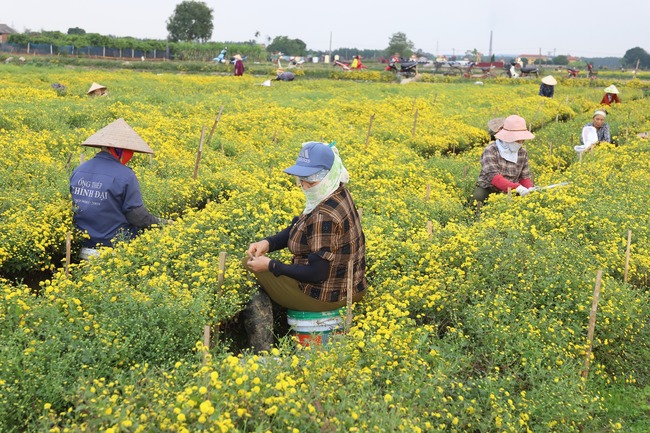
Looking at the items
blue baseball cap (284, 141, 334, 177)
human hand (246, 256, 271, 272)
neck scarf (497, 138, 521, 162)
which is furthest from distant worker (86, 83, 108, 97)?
blue baseball cap (284, 141, 334, 177)

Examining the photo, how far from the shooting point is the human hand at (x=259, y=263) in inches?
188

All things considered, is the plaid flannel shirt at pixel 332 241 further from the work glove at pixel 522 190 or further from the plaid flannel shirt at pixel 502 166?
the plaid flannel shirt at pixel 502 166

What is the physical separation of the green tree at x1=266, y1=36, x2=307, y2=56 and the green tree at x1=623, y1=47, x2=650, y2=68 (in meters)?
64.2

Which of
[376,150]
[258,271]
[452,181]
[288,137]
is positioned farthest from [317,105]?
[258,271]

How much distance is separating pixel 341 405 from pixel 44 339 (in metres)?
2.27

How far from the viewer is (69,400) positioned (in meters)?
3.72

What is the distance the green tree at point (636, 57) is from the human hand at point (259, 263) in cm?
13384

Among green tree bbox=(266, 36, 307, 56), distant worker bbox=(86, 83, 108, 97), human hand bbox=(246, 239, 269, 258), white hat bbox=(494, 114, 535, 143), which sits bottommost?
human hand bbox=(246, 239, 269, 258)

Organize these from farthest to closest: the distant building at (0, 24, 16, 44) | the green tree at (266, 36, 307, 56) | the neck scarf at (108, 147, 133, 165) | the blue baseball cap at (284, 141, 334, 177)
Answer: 1. the green tree at (266, 36, 307, 56)
2. the distant building at (0, 24, 16, 44)
3. the neck scarf at (108, 147, 133, 165)
4. the blue baseball cap at (284, 141, 334, 177)

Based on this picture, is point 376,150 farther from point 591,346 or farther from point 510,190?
point 591,346

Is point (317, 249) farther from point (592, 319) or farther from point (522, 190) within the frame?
point (522, 190)

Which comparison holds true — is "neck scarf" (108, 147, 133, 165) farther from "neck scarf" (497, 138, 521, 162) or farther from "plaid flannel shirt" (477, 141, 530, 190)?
"neck scarf" (497, 138, 521, 162)

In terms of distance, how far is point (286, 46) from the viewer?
114250mm

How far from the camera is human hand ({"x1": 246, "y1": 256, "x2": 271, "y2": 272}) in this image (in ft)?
15.7
